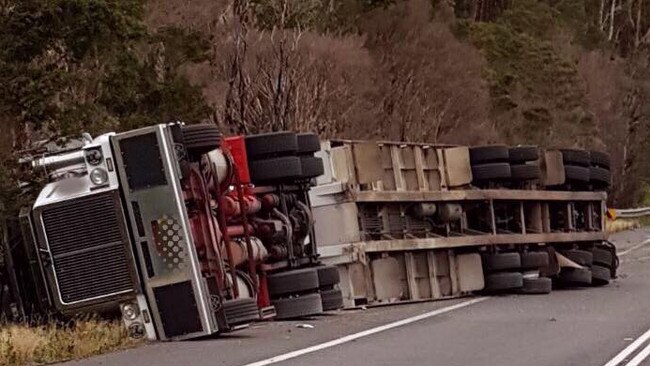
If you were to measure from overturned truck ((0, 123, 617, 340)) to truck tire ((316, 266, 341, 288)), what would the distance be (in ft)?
0.06

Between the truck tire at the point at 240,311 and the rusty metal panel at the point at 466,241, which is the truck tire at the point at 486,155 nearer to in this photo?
the rusty metal panel at the point at 466,241

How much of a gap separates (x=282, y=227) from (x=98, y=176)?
292cm

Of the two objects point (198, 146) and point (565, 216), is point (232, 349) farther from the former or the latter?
point (565, 216)

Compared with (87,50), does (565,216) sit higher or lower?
lower

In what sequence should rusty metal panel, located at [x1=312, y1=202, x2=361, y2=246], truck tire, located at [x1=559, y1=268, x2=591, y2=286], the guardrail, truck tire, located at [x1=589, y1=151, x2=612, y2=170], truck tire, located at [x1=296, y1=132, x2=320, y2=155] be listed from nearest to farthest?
truck tire, located at [x1=296, y1=132, x2=320, y2=155] → rusty metal panel, located at [x1=312, y1=202, x2=361, y2=246] → truck tire, located at [x1=559, y1=268, x2=591, y2=286] → truck tire, located at [x1=589, y1=151, x2=612, y2=170] → the guardrail

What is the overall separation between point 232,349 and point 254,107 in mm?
17614

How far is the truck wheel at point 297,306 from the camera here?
12.6 meters

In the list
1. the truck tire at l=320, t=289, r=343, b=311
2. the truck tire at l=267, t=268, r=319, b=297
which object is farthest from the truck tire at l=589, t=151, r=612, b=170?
the truck tire at l=267, t=268, r=319, b=297

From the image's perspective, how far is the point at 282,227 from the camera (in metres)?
13.0

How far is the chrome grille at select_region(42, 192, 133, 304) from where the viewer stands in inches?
415

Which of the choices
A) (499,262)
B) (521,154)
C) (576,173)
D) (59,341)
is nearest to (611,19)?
(576,173)

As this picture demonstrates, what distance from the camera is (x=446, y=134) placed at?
1537 inches

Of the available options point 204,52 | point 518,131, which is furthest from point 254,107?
point 518,131

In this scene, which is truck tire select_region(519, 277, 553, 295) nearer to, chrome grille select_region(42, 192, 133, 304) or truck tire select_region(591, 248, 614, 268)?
truck tire select_region(591, 248, 614, 268)
